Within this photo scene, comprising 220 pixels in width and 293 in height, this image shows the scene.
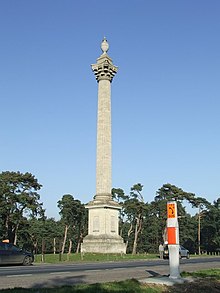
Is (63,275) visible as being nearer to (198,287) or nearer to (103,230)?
(198,287)

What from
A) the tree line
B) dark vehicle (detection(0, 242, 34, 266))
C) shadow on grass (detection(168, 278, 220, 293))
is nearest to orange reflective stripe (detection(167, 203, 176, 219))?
shadow on grass (detection(168, 278, 220, 293))

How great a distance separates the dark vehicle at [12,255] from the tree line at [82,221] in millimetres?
38969

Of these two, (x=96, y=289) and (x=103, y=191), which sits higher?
(x=103, y=191)

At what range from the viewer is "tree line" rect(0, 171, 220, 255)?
216 feet

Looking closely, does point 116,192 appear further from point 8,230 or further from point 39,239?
point 8,230

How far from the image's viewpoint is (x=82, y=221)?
3533 inches

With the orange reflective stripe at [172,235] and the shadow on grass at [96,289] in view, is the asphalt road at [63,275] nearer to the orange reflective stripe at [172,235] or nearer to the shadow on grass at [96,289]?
the shadow on grass at [96,289]

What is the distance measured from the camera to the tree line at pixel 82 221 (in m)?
65.9

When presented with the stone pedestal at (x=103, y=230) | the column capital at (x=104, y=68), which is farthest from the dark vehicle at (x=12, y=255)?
the column capital at (x=104, y=68)

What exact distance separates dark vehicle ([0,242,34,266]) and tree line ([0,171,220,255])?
128 feet

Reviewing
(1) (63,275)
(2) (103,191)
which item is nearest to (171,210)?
(1) (63,275)

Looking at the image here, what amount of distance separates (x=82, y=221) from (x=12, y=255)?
65330mm

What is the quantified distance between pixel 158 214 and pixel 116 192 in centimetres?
1147

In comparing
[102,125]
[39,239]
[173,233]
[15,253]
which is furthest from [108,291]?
[39,239]
